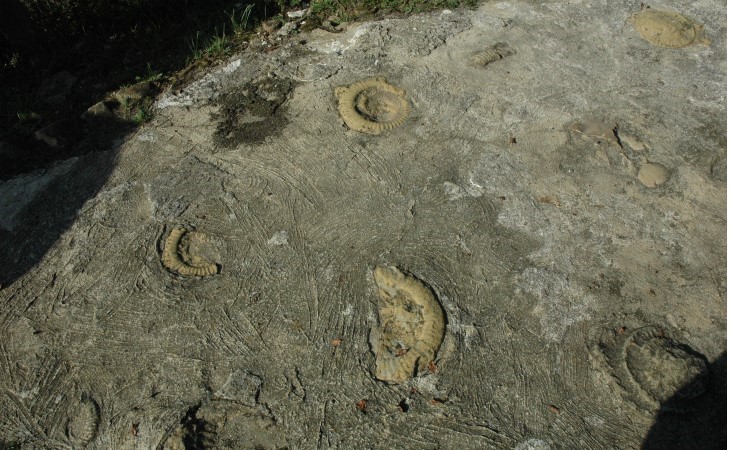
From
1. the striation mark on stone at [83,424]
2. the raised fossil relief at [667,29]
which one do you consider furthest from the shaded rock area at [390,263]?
the raised fossil relief at [667,29]

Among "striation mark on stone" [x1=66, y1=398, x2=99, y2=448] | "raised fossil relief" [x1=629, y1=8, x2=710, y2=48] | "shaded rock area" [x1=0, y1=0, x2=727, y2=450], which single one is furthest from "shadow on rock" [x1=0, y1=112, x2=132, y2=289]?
"raised fossil relief" [x1=629, y1=8, x2=710, y2=48]

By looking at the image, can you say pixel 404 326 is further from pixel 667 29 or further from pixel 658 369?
pixel 667 29

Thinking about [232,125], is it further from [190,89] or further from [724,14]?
[724,14]

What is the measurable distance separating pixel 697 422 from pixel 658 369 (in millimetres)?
331

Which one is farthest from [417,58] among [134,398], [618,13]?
[134,398]

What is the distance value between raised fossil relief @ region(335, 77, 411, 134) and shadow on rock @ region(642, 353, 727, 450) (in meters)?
2.87

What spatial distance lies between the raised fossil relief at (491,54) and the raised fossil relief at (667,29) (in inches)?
57.6

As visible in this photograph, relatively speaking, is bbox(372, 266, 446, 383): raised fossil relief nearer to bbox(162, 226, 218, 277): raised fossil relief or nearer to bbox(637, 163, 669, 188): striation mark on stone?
bbox(162, 226, 218, 277): raised fossil relief

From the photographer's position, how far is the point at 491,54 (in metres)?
5.19

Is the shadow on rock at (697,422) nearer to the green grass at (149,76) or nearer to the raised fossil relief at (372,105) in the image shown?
the raised fossil relief at (372,105)

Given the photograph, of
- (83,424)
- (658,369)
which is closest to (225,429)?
(83,424)

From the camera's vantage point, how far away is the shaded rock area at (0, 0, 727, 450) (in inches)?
121

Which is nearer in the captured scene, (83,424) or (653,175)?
(83,424)

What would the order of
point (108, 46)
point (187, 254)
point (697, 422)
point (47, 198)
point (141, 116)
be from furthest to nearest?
point (108, 46), point (141, 116), point (47, 198), point (187, 254), point (697, 422)
